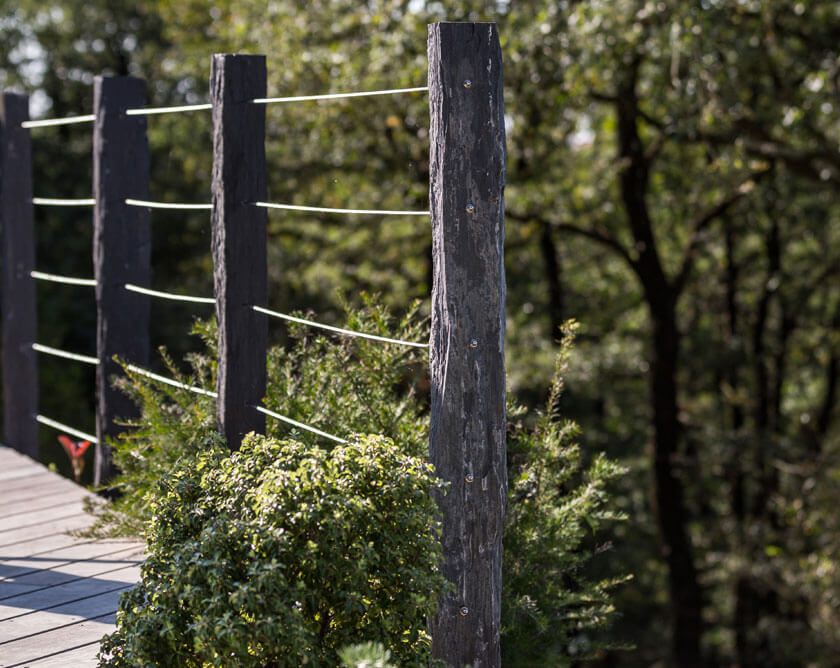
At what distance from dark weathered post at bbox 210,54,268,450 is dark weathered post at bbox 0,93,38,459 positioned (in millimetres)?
2065

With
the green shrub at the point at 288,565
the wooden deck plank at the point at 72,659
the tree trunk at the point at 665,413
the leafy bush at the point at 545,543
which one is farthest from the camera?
the tree trunk at the point at 665,413

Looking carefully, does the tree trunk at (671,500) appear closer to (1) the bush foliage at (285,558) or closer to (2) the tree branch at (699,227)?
(2) the tree branch at (699,227)

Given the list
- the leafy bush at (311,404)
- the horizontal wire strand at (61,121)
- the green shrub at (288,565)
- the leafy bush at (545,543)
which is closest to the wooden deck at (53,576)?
the leafy bush at (311,404)

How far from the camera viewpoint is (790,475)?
11.8 meters

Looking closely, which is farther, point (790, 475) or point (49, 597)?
point (790, 475)

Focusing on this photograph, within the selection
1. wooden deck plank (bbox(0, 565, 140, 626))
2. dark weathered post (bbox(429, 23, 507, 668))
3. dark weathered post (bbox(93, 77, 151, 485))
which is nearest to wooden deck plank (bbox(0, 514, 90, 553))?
dark weathered post (bbox(93, 77, 151, 485))

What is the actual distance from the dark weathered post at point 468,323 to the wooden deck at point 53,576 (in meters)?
1.04

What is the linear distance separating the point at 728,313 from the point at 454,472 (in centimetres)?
1131

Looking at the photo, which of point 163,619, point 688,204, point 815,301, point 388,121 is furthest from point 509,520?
point 815,301

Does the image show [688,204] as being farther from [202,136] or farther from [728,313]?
[202,136]

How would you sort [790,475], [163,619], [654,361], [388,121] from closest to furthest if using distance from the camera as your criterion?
[163,619] < [388,121] < [654,361] < [790,475]

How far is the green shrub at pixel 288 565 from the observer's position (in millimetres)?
2309

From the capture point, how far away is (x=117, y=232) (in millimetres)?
4441

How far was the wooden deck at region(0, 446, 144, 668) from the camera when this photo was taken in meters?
2.88
